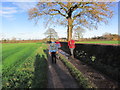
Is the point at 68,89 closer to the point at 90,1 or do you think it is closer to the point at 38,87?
the point at 38,87

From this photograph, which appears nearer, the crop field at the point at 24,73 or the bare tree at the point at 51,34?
the crop field at the point at 24,73

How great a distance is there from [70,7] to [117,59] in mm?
Answer: 14783

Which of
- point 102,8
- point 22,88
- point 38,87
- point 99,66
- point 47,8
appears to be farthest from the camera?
point 47,8

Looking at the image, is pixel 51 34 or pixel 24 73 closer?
pixel 24 73

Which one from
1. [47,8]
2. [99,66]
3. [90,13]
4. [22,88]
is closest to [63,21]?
[47,8]

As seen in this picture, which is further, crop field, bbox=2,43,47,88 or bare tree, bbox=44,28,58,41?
bare tree, bbox=44,28,58,41

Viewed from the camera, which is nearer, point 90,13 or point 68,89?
point 68,89

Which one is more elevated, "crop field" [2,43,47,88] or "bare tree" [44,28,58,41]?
"bare tree" [44,28,58,41]

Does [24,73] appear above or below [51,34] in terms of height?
below

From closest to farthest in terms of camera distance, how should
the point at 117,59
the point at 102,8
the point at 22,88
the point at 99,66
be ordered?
the point at 22,88
the point at 117,59
the point at 99,66
the point at 102,8

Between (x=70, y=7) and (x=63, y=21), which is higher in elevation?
(x=70, y=7)

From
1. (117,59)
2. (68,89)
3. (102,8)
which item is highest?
(102,8)

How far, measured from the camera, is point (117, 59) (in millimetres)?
5012

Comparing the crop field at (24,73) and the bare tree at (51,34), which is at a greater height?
the bare tree at (51,34)
